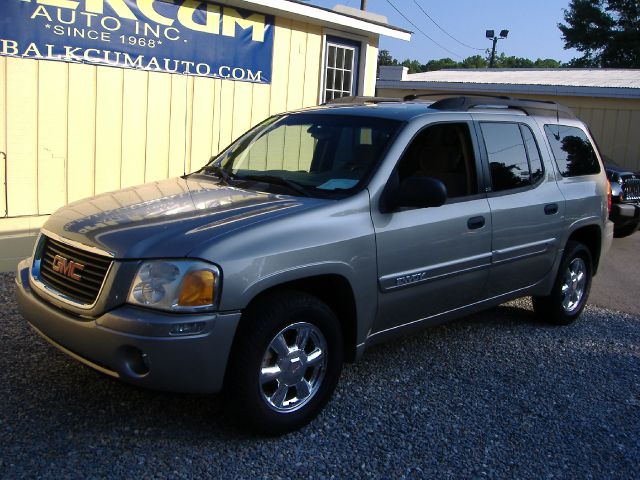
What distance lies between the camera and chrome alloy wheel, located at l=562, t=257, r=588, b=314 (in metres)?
5.98

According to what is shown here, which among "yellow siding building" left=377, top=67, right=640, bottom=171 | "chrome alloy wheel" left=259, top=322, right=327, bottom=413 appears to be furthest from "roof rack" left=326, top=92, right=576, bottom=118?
"yellow siding building" left=377, top=67, right=640, bottom=171

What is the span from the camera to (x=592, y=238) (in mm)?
6258

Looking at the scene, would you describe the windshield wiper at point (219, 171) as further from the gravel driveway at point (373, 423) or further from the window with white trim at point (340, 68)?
the window with white trim at point (340, 68)

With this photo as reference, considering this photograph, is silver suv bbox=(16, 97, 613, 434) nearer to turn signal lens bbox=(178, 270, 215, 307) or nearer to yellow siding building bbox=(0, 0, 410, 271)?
turn signal lens bbox=(178, 270, 215, 307)

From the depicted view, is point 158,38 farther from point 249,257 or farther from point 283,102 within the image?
point 249,257

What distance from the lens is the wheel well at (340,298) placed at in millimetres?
3844

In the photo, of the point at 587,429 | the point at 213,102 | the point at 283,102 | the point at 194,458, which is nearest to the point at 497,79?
the point at 283,102

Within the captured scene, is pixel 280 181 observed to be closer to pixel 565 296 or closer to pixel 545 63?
pixel 565 296

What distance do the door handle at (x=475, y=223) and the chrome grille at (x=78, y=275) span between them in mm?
2392

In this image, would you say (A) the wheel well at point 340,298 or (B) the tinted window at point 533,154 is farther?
(B) the tinted window at point 533,154

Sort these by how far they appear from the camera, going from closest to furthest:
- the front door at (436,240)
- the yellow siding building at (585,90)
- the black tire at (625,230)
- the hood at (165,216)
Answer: the hood at (165,216), the front door at (436,240), the black tire at (625,230), the yellow siding building at (585,90)

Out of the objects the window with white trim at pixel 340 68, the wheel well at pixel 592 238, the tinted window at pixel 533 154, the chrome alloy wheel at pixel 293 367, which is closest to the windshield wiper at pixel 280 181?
the chrome alloy wheel at pixel 293 367

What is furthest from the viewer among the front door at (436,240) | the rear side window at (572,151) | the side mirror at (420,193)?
the rear side window at (572,151)

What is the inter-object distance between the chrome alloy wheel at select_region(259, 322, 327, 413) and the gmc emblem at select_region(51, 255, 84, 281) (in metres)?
1.06
